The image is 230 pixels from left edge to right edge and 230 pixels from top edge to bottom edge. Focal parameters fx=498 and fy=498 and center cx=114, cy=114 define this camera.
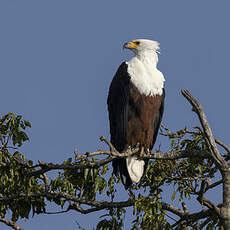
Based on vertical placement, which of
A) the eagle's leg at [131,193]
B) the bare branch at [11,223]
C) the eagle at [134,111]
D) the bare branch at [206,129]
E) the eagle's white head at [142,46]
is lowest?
the bare branch at [11,223]

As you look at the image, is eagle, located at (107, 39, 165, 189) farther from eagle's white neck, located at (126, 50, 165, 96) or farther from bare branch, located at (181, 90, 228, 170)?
bare branch, located at (181, 90, 228, 170)

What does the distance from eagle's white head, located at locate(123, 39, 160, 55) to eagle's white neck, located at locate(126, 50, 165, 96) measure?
23cm

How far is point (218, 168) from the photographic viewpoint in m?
5.43

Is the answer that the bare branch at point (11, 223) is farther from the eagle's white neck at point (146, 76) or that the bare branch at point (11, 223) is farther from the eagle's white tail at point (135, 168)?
the eagle's white neck at point (146, 76)

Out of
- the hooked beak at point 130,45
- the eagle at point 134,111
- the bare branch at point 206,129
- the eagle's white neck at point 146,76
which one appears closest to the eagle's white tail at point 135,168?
the eagle at point 134,111

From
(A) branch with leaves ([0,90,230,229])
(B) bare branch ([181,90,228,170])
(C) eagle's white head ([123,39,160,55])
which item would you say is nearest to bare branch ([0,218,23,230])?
(A) branch with leaves ([0,90,230,229])

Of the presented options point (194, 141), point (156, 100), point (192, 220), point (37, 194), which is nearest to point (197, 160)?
point (194, 141)

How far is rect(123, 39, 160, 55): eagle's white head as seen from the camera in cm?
740

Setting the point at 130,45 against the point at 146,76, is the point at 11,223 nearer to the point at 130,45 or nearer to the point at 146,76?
the point at 146,76

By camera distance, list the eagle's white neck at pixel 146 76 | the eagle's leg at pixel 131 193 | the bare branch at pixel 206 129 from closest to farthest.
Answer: the bare branch at pixel 206 129, the eagle's leg at pixel 131 193, the eagle's white neck at pixel 146 76

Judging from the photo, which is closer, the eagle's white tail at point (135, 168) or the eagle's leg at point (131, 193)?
the eagle's leg at point (131, 193)

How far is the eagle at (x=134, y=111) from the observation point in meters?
6.64

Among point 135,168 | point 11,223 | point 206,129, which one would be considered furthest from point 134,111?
point 11,223

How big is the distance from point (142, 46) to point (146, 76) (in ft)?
2.86
